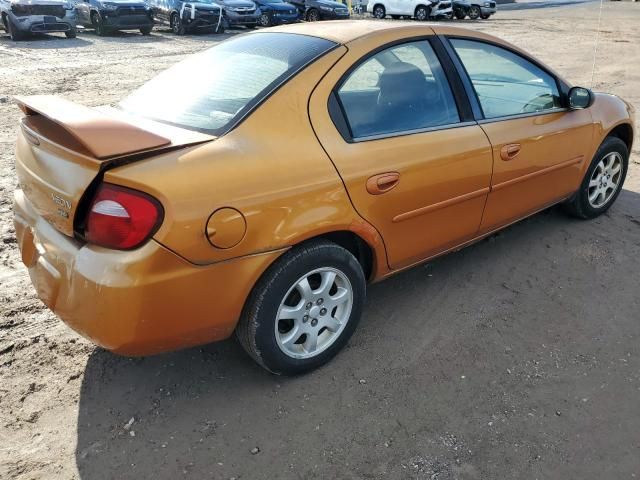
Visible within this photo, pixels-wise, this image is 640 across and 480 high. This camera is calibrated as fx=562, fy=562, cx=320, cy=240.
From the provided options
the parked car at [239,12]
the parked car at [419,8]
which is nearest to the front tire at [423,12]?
the parked car at [419,8]

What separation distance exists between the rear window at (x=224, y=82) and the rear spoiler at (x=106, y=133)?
0.15 meters

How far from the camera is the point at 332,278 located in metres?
2.74

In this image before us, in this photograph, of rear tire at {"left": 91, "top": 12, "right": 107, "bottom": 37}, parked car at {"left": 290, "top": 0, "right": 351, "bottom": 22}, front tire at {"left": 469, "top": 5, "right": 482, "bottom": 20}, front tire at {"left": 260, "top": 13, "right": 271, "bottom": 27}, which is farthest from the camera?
front tire at {"left": 469, "top": 5, "right": 482, "bottom": 20}

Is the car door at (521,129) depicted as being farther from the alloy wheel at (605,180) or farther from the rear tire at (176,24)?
the rear tire at (176,24)

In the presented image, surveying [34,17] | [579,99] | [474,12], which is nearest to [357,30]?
[579,99]

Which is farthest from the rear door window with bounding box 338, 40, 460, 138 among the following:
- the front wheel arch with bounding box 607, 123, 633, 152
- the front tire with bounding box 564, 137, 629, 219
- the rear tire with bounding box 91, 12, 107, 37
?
the rear tire with bounding box 91, 12, 107, 37

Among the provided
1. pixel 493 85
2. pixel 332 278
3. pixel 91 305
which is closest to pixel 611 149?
pixel 493 85

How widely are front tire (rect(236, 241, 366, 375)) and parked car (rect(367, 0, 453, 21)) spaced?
23399 mm

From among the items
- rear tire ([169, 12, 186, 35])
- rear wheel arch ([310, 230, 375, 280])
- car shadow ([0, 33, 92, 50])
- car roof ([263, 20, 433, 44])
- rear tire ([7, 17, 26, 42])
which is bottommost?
car shadow ([0, 33, 92, 50])

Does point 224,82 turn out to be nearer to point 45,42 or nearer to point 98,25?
point 45,42

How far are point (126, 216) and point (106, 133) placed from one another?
13.8 inches

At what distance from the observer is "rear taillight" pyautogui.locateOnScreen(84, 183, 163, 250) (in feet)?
7.01

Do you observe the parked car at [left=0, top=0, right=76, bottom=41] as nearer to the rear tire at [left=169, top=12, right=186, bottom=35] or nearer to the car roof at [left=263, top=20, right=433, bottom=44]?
the rear tire at [left=169, top=12, right=186, bottom=35]

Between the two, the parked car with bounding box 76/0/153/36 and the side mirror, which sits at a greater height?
the side mirror
